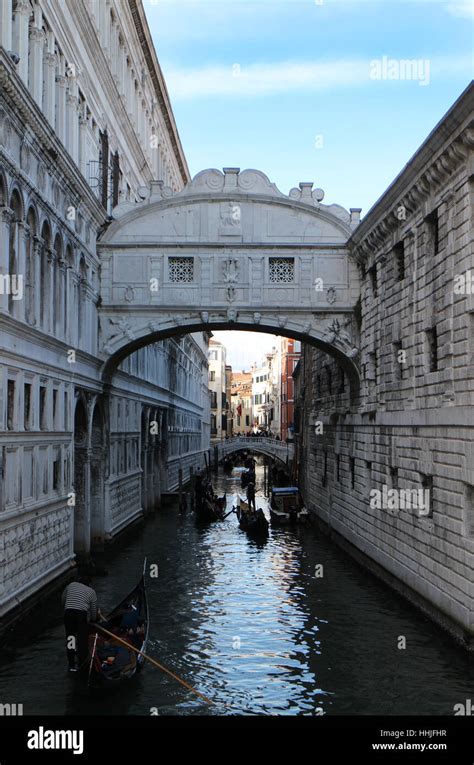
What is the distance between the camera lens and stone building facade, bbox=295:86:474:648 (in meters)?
12.9

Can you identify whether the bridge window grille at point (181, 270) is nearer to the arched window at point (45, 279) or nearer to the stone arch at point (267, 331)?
the stone arch at point (267, 331)

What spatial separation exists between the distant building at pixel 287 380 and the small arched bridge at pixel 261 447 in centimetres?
312

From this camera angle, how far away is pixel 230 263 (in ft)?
Result: 68.0

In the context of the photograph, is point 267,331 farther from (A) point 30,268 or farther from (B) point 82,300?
(A) point 30,268

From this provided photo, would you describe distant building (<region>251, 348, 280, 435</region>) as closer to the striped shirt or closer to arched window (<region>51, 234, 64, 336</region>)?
arched window (<region>51, 234, 64, 336</region>)

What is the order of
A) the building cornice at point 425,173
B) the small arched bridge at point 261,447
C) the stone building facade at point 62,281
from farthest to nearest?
the small arched bridge at point 261,447, the stone building facade at point 62,281, the building cornice at point 425,173

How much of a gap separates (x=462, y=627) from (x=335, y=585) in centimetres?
579

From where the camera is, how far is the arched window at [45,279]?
1580 cm

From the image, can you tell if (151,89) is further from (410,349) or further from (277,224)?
(410,349)

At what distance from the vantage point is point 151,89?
105ft

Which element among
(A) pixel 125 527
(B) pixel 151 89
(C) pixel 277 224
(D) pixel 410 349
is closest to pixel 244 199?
(C) pixel 277 224

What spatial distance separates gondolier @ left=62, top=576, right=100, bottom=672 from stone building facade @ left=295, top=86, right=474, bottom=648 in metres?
4.94

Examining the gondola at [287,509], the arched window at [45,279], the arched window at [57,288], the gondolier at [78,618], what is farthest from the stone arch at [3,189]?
the gondola at [287,509]

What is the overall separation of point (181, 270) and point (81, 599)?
422 inches
